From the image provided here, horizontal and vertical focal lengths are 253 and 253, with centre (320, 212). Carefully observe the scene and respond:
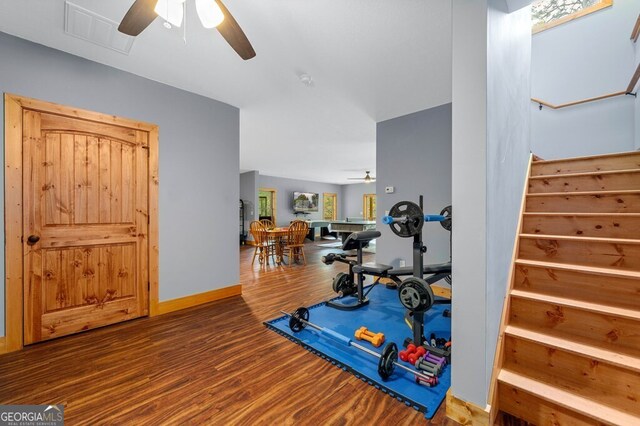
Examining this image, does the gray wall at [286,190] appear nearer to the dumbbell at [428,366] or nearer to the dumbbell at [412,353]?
the dumbbell at [412,353]

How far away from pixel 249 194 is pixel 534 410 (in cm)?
890

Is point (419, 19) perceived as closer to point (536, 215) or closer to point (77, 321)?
point (536, 215)

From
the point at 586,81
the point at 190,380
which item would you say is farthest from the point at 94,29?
the point at 586,81

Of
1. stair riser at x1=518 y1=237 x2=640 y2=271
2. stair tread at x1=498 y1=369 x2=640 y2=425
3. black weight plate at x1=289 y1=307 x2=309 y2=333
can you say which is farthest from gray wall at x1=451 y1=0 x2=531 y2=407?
black weight plate at x1=289 y1=307 x2=309 y2=333

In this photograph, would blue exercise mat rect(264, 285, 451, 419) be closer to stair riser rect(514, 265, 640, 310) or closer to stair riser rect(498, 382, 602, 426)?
stair riser rect(498, 382, 602, 426)

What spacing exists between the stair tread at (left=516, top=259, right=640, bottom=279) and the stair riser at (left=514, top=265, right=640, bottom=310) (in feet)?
0.08

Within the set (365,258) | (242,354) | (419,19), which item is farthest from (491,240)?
(365,258)

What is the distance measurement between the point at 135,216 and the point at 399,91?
11.0 feet

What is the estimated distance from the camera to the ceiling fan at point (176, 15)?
139cm

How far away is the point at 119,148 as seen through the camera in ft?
8.57

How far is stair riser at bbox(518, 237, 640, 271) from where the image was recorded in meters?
1.73

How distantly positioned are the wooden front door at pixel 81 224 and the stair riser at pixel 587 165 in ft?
15.0

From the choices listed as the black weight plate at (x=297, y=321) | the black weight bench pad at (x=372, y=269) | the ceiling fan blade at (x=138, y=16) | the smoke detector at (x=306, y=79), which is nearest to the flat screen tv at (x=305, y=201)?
the smoke detector at (x=306, y=79)

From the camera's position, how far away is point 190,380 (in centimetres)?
174
